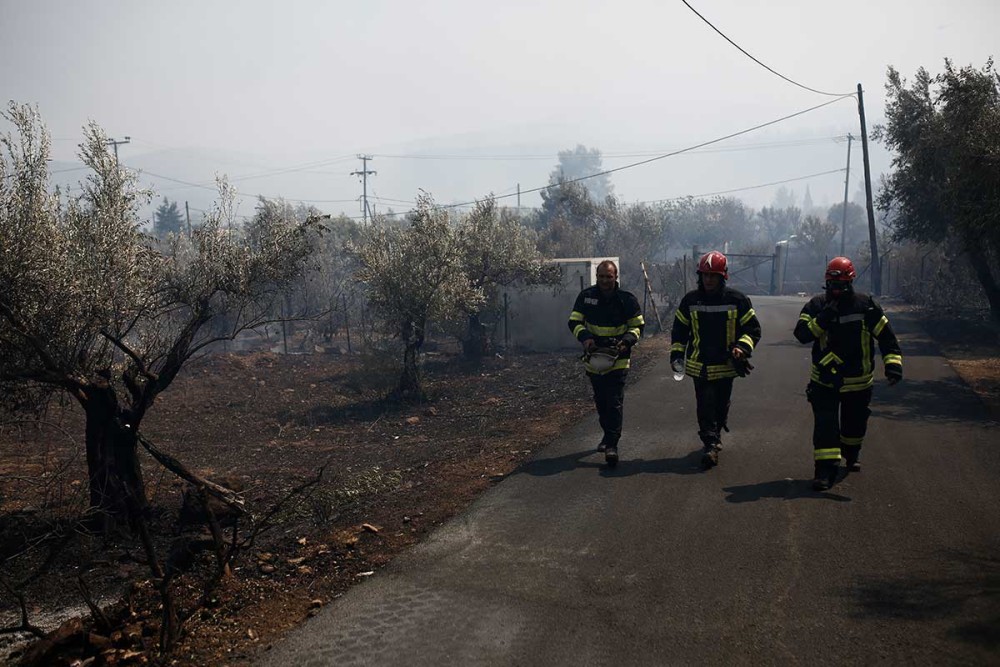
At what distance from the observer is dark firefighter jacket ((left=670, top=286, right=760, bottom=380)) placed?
7203 millimetres

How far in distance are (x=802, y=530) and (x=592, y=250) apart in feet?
131

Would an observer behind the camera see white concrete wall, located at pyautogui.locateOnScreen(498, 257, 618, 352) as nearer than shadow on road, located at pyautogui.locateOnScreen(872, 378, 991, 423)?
No

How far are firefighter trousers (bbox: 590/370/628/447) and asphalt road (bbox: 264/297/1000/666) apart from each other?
33 cm

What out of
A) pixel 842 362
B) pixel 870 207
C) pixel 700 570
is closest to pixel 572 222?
pixel 870 207

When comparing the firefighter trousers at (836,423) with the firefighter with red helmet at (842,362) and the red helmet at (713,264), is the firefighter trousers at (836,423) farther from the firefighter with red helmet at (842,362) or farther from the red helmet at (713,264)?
the red helmet at (713,264)

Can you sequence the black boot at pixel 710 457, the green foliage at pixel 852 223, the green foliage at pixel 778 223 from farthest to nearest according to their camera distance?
the green foliage at pixel 778 223
the green foliage at pixel 852 223
the black boot at pixel 710 457

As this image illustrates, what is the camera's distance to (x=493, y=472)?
25.5ft

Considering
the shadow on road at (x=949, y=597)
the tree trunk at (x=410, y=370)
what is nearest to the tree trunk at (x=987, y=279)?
the tree trunk at (x=410, y=370)

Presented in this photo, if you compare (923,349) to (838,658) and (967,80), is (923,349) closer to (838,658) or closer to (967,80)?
(967,80)

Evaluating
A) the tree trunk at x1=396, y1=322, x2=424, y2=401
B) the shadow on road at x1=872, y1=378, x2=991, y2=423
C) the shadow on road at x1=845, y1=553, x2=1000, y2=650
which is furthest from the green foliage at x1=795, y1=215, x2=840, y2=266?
the shadow on road at x1=845, y1=553, x2=1000, y2=650

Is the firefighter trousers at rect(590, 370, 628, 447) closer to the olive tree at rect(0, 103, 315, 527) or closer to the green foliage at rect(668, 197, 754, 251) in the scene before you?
the olive tree at rect(0, 103, 315, 527)

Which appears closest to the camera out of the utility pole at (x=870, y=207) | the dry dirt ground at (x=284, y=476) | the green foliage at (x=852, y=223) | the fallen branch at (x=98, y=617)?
the fallen branch at (x=98, y=617)

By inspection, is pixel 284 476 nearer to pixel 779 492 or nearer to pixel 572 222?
pixel 779 492

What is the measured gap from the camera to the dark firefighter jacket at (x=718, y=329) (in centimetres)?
720
